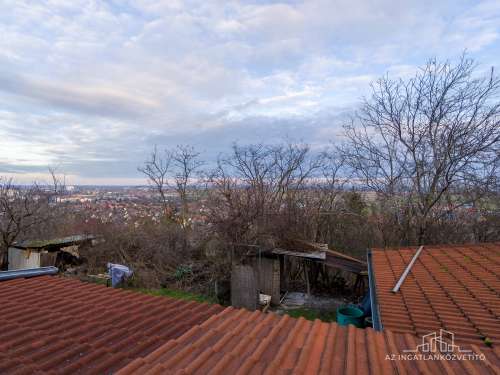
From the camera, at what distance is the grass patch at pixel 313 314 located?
8.00 meters

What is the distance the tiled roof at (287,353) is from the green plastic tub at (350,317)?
425cm

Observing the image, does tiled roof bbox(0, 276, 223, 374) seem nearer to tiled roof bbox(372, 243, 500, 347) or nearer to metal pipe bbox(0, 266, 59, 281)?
metal pipe bbox(0, 266, 59, 281)

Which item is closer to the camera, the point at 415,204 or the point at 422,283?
the point at 422,283

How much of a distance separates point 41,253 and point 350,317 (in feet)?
37.6

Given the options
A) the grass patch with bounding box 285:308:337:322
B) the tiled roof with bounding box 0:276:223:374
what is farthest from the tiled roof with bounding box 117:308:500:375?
the grass patch with bounding box 285:308:337:322

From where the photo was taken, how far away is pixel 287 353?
197cm

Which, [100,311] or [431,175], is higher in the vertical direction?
[431,175]

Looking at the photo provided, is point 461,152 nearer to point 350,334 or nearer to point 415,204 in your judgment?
point 415,204

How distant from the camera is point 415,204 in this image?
33.2 feet

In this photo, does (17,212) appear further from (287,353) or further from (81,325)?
(287,353)

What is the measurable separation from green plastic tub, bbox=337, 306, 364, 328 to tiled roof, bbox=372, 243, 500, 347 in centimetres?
145

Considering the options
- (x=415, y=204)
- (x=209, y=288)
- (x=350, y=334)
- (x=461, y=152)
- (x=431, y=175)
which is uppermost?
(x=461, y=152)

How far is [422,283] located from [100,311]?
466cm

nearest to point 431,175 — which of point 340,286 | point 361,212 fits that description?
point 361,212
